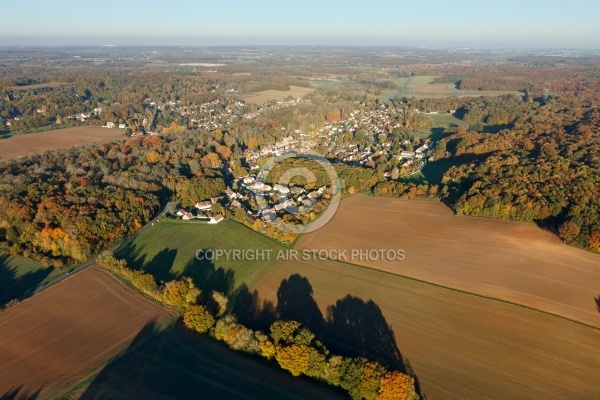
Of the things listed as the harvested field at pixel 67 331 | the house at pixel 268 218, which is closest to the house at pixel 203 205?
the house at pixel 268 218

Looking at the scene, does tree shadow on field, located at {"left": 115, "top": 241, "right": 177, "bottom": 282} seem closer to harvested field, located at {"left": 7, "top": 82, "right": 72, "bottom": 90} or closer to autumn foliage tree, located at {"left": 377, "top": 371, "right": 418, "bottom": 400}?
autumn foliage tree, located at {"left": 377, "top": 371, "right": 418, "bottom": 400}

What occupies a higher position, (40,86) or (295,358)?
(40,86)

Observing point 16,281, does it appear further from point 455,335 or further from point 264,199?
point 455,335

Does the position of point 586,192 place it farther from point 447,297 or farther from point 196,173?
point 196,173

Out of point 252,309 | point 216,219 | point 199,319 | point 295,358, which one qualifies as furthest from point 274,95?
point 295,358

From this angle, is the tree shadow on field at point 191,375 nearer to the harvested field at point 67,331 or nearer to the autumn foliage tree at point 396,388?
the harvested field at point 67,331

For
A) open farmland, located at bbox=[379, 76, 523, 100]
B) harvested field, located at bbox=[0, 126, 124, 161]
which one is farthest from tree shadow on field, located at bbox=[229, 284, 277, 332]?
open farmland, located at bbox=[379, 76, 523, 100]
